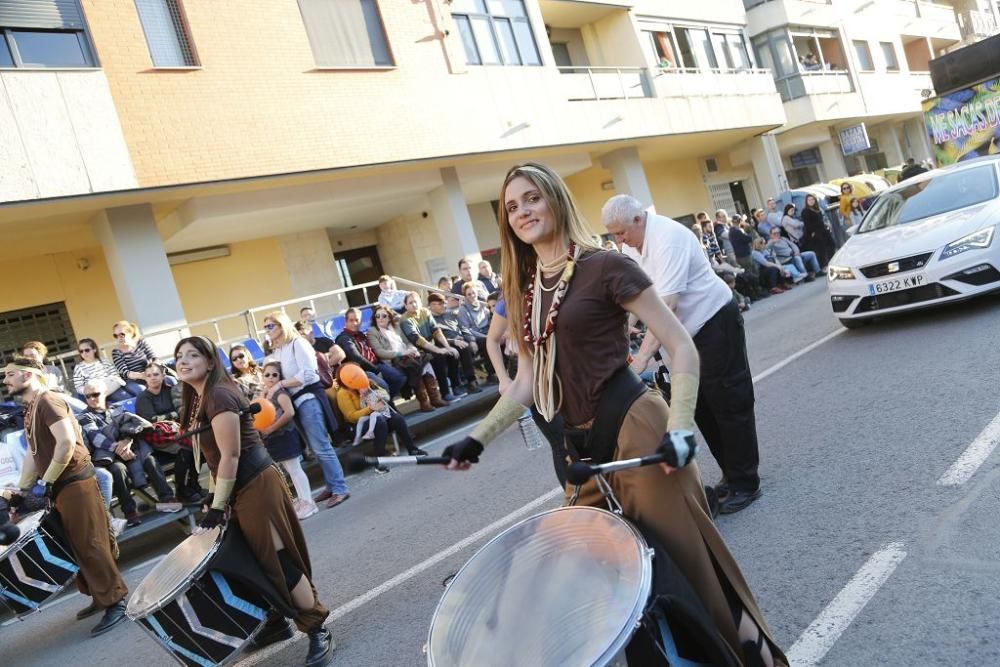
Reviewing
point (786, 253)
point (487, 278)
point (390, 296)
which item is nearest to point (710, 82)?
point (786, 253)

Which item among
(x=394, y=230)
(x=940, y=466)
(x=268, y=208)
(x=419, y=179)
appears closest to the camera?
(x=940, y=466)

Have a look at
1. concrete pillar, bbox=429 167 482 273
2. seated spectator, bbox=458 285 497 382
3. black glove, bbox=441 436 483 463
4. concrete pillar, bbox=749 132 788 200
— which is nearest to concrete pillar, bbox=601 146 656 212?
concrete pillar, bbox=429 167 482 273

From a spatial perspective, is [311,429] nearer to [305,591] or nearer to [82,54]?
[305,591]

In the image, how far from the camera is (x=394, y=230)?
67.5 feet

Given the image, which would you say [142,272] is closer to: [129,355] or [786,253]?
Answer: [129,355]

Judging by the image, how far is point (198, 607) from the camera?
3656mm

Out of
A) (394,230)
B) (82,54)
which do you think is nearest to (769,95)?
(394,230)

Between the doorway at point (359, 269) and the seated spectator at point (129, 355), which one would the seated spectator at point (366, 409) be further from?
the doorway at point (359, 269)

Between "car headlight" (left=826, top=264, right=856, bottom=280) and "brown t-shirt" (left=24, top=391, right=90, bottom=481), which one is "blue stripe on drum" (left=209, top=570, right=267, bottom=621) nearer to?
"brown t-shirt" (left=24, top=391, right=90, bottom=481)

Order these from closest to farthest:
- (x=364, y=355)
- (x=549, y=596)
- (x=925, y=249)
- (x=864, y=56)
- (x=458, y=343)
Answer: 1. (x=549, y=596)
2. (x=925, y=249)
3. (x=364, y=355)
4. (x=458, y=343)
5. (x=864, y=56)

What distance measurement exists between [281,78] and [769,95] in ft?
61.0

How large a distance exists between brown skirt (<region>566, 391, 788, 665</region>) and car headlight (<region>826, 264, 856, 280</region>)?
7.33 metres

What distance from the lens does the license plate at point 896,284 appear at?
8.29 metres

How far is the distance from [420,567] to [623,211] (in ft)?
8.69
